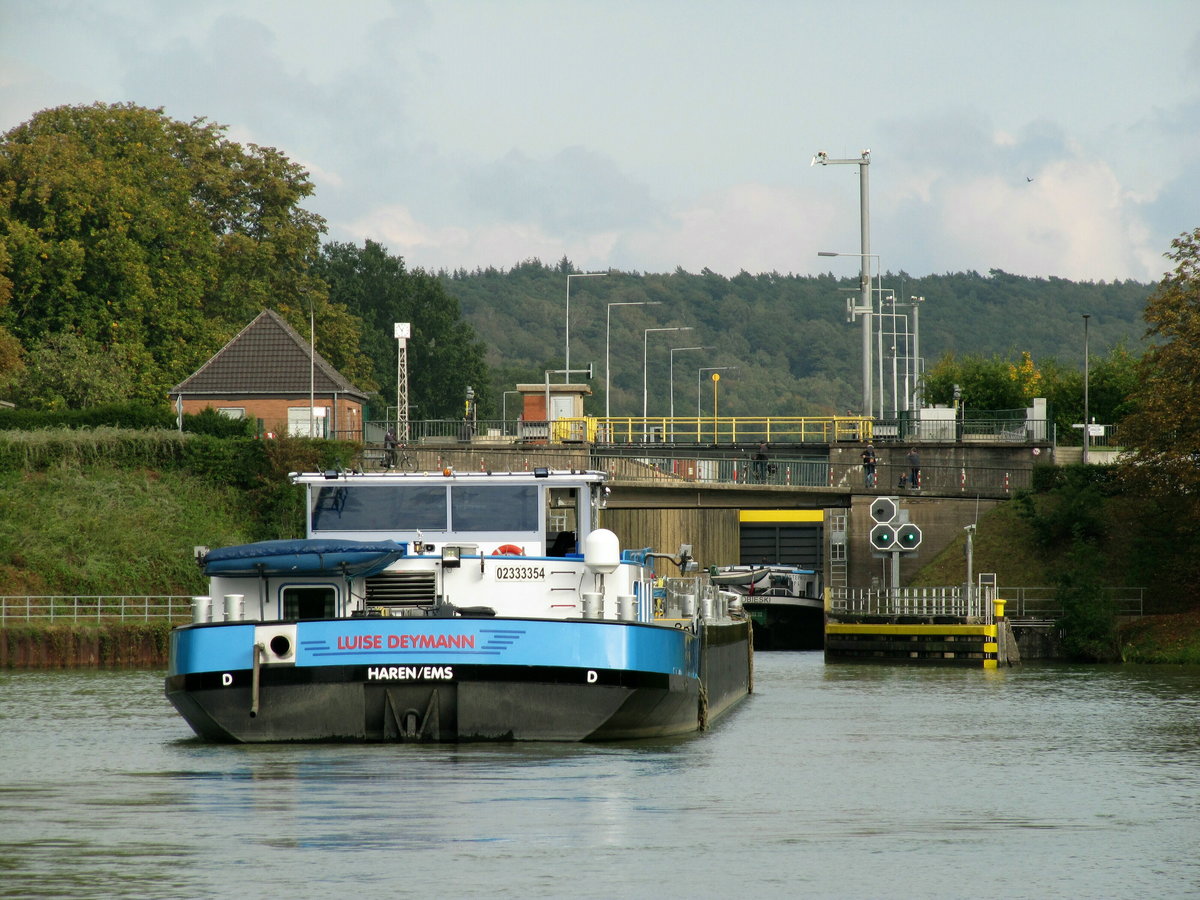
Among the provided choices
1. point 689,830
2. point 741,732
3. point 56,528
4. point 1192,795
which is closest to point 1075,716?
point 741,732

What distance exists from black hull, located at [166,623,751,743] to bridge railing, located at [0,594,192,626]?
25.5 meters

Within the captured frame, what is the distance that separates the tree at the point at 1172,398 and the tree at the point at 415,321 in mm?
77394

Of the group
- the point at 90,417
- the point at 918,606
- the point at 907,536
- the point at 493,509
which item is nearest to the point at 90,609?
the point at 90,417

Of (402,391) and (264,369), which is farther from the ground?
(264,369)

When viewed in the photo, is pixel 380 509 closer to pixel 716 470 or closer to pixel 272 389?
pixel 716 470

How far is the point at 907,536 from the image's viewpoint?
53.0 m

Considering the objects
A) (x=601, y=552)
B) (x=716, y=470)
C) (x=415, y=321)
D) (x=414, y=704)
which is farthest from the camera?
(x=415, y=321)

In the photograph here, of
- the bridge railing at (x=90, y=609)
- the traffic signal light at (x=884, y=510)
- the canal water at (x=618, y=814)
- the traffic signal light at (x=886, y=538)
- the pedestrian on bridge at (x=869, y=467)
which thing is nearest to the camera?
the canal water at (x=618, y=814)

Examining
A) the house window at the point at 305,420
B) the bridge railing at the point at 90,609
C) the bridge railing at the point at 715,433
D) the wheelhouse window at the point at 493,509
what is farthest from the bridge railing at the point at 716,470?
the wheelhouse window at the point at 493,509

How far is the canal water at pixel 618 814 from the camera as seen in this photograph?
49.7ft

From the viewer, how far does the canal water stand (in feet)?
49.7

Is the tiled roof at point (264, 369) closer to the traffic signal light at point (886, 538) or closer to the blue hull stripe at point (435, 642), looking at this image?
the traffic signal light at point (886, 538)

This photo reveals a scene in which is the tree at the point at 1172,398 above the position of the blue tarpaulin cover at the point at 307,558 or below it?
above

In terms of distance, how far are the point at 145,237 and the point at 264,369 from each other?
7829 mm
